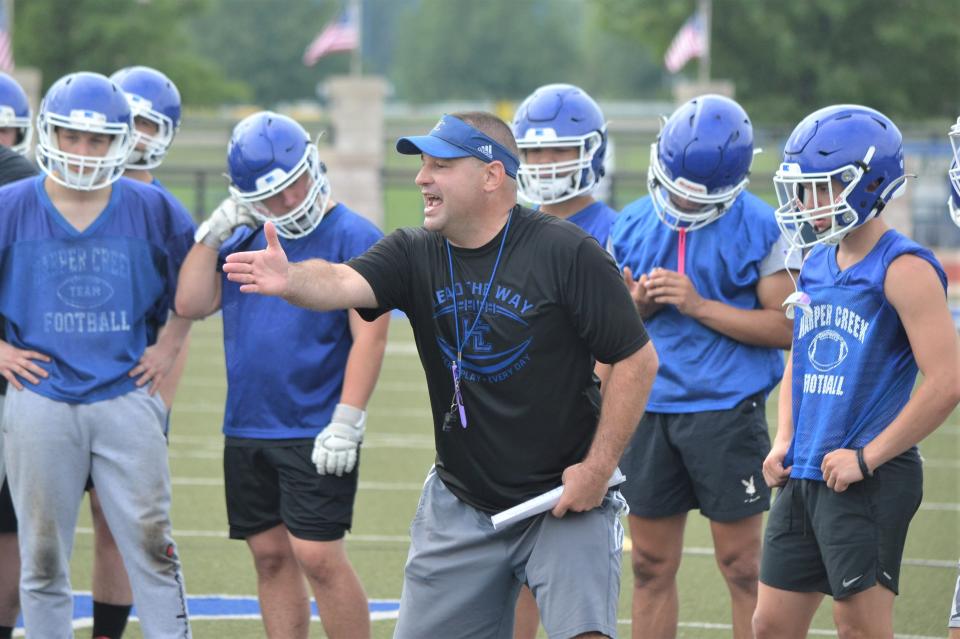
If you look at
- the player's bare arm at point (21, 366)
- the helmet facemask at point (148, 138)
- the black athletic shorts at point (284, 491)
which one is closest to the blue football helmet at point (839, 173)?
the black athletic shorts at point (284, 491)

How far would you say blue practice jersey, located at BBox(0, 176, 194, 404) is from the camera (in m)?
5.11

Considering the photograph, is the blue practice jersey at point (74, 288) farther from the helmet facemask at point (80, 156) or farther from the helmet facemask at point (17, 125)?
the helmet facemask at point (17, 125)

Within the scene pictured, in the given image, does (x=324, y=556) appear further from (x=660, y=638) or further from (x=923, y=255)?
(x=923, y=255)

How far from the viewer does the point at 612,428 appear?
417 centimetres

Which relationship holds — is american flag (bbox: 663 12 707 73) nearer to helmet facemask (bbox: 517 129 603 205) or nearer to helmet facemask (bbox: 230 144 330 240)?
helmet facemask (bbox: 517 129 603 205)

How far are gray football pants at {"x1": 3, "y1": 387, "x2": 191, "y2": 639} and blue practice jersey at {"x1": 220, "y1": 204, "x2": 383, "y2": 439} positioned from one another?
410mm

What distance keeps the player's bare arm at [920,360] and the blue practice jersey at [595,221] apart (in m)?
1.51

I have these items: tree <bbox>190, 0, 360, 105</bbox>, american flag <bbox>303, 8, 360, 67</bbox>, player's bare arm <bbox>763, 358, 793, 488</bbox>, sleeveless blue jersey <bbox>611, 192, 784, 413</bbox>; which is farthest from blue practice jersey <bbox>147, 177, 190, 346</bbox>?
tree <bbox>190, 0, 360, 105</bbox>

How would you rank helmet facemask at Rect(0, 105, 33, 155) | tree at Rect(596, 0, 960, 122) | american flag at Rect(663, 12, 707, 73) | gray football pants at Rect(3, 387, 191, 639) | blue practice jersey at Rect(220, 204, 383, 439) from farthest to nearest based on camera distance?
tree at Rect(596, 0, 960, 122) → american flag at Rect(663, 12, 707, 73) → helmet facemask at Rect(0, 105, 33, 155) → blue practice jersey at Rect(220, 204, 383, 439) → gray football pants at Rect(3, 387, 191, 639)

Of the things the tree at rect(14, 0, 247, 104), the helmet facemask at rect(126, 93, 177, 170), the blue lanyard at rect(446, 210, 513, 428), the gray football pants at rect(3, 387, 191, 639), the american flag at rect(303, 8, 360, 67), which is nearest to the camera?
the blue lanyard at rect(446, 210, 513, 428)

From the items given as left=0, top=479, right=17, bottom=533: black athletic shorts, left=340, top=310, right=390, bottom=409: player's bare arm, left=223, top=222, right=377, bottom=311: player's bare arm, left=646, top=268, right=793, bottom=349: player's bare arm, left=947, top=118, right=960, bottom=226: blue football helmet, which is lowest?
left=0, top=479, right=17, bottom=533: black athletic shorts

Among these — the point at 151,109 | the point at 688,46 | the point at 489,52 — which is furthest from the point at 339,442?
the point at 489,52

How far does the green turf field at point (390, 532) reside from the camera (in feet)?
21.6

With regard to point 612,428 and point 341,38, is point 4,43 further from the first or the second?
point 612,428
